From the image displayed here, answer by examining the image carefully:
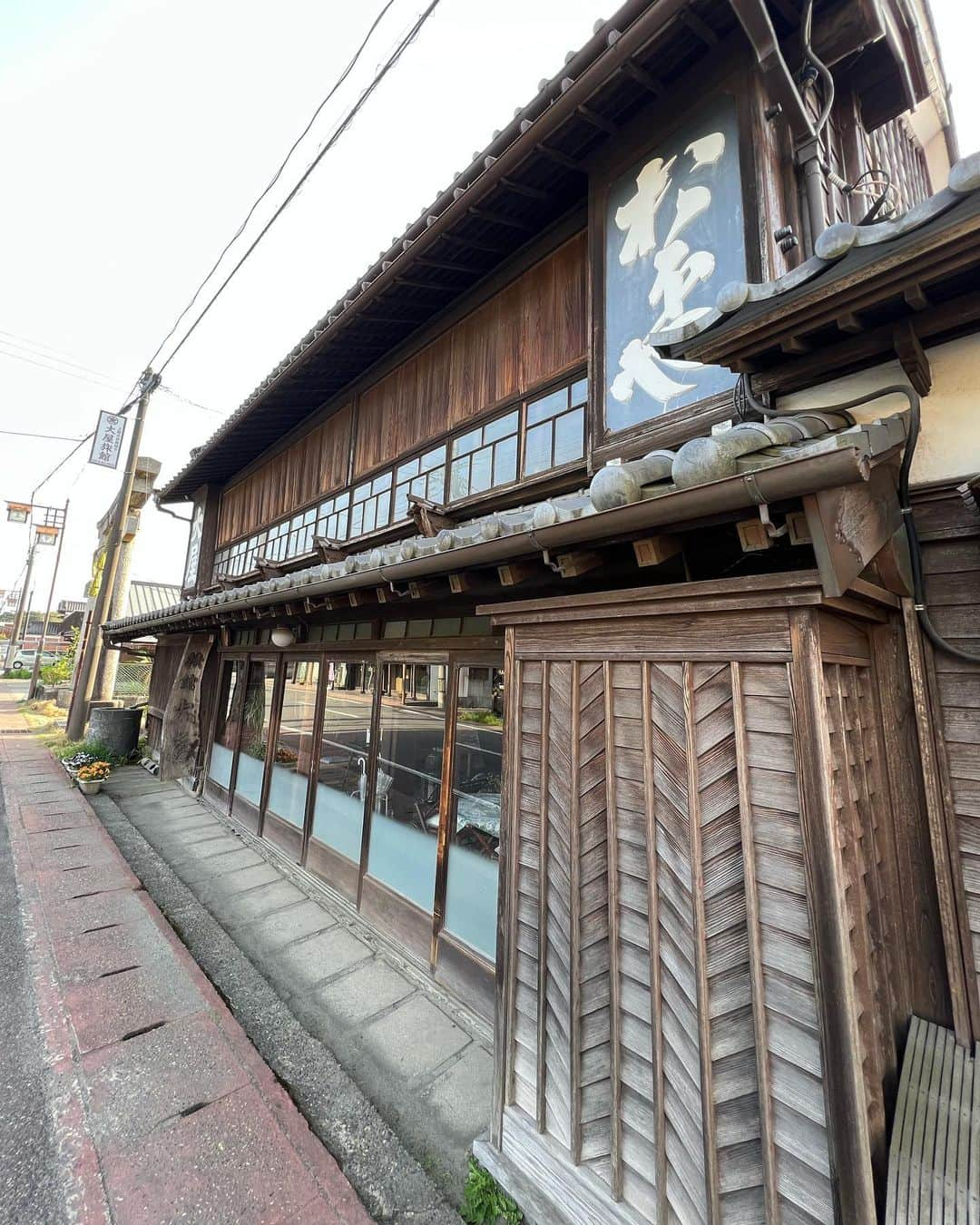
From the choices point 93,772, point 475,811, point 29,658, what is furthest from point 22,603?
point 475,811

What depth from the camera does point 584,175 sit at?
4.35 m

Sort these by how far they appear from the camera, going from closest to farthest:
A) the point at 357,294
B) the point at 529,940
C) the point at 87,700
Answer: the point at 529,940 < the point at 357,294 < the point at 87,700

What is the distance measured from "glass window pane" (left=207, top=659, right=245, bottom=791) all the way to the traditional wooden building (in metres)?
5.35

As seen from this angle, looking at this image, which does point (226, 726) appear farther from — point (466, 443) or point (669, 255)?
point (669, 255)

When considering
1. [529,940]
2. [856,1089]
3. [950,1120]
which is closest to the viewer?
[856,1089]

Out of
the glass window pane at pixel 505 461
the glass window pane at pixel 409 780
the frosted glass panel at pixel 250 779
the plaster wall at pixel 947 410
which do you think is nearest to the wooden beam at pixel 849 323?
the plaster wall at pixel 947 410

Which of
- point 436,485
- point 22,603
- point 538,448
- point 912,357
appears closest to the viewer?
point 912,357

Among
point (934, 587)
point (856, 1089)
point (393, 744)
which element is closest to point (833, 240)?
point (934, 587)

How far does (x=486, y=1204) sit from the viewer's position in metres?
2.46

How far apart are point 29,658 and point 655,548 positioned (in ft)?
227

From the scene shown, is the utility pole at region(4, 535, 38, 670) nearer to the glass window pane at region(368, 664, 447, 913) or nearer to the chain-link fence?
the chain-link fence

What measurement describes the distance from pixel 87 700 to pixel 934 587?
18.1m

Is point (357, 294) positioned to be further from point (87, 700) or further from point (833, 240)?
point (87, 700)

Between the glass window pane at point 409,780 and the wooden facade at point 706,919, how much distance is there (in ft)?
6.74
